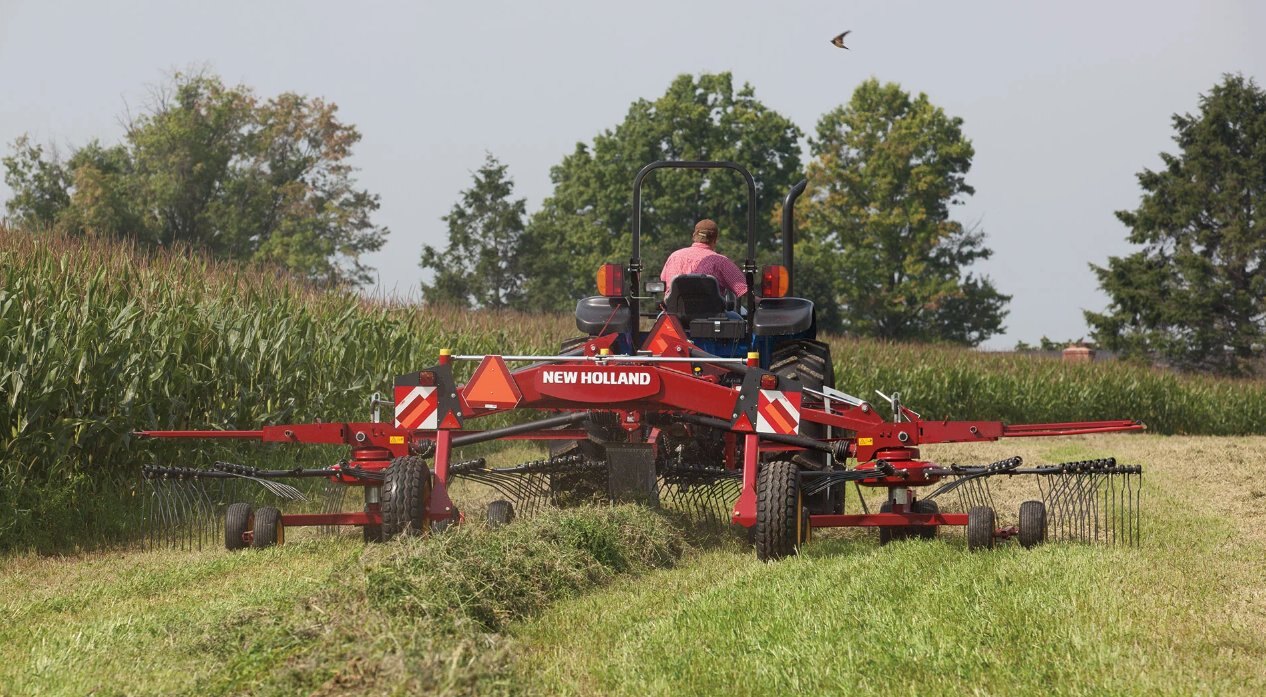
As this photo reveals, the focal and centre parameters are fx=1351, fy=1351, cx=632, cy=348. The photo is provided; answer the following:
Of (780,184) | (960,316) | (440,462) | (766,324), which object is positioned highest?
(780,184)

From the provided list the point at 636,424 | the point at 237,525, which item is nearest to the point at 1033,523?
the point at 636,424

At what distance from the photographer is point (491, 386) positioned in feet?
24.6

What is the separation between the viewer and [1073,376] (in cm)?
2706

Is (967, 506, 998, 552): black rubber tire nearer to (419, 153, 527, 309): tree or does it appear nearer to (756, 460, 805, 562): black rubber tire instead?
(756, 460, 805, 562): black rubber tire

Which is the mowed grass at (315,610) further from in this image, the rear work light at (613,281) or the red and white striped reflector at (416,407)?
the rear work light at (613,281)

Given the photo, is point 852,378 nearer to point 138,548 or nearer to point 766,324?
point 766,324

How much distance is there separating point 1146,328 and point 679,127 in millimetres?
19130

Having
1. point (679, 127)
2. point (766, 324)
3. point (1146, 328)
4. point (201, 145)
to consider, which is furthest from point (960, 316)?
point (766, 324)

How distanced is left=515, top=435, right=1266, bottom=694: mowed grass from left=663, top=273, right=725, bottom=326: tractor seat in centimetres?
177

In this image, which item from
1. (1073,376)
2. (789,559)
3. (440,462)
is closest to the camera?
(789,559)

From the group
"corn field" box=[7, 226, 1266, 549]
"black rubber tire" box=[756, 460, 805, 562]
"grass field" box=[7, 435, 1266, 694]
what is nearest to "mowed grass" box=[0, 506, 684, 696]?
"grass field" box=[7, 435, 1266, 694]

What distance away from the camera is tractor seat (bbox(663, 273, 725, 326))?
28.5ft

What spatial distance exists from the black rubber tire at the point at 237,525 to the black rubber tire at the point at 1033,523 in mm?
4492

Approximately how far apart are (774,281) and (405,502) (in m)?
3.38
